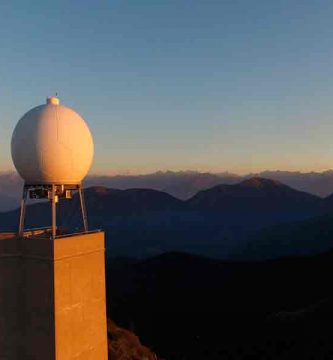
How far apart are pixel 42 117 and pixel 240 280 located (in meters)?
62.7

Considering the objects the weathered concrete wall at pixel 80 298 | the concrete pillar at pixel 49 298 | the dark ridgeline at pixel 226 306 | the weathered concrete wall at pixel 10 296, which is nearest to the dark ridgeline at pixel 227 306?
the dark ridgeline at pixel 226 306

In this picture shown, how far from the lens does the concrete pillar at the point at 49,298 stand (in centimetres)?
1617

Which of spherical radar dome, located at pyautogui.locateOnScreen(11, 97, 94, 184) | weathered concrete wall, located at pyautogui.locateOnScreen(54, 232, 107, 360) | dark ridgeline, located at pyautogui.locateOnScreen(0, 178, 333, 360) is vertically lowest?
dark ridgeline, located at pyautogui.locateOnScreen(0, 178, 333, 360)

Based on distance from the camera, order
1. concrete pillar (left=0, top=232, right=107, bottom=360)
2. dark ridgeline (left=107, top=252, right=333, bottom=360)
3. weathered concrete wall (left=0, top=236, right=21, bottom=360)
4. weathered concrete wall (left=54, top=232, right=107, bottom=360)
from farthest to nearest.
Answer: dark ridgeline (left=107, top=252, right=333, bottom=360) → weathered concrete wall (left=0, top=236, right=21, bottom=360) → weathered concrete wall (left=54, top=232, right=107, bottom=360) → concrete pillar (left=0, top=232, right=107, bottom=360)

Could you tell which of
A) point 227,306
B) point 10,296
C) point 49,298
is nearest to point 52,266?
point 49,298

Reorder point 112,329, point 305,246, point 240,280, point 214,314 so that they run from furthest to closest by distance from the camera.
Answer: point 305,246, point 240,280, point 214,314, point 112,329

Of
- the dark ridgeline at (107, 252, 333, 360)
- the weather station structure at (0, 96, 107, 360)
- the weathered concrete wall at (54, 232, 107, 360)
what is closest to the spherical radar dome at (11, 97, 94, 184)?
the weather station structure at (0, 96, 107, 360)

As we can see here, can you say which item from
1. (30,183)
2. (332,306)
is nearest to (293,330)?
(332,306)

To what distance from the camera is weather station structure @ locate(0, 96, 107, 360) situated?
16266mm

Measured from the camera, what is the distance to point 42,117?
17.3 metres

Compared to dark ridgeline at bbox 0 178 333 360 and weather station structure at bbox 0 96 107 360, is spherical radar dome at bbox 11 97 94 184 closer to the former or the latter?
weather station structure at bbox 0 96 107 360

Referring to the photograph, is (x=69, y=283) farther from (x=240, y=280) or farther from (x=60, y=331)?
(x=240, y=280)

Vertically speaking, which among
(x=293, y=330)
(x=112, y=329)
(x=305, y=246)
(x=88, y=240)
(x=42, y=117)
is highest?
(x=42, y=117)

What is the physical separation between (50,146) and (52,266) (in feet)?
14.9
